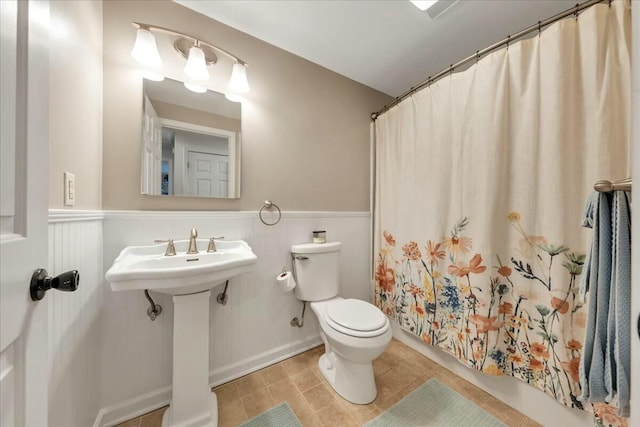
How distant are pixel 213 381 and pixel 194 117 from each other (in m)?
1.56

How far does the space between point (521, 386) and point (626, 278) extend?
0.93 metres

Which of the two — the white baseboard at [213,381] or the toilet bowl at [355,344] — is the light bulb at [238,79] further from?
the white baseboard at [213,381]

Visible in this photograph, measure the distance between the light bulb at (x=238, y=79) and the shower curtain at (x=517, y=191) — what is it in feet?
3.78

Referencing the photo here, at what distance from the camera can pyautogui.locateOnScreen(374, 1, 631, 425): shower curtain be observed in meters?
0.91

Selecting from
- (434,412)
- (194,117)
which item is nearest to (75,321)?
(194,117)

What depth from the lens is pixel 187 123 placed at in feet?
4.18

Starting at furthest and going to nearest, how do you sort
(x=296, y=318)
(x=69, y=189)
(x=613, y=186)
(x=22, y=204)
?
(x=296, y=318)
(x=69, y=189)
(x=613, y=186)
(x=22, y=204)

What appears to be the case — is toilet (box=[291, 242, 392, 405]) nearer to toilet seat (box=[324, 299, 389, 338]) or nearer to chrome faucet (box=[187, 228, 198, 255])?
toilet seat (box=[324, 299, 389, 338])

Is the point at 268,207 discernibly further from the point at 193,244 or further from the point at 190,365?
the point at 190,365

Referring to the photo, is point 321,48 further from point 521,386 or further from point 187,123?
point 521,386

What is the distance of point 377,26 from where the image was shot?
1.35 metres

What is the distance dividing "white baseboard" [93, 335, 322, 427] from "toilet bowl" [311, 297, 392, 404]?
0.32m

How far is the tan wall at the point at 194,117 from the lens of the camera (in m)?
1.21

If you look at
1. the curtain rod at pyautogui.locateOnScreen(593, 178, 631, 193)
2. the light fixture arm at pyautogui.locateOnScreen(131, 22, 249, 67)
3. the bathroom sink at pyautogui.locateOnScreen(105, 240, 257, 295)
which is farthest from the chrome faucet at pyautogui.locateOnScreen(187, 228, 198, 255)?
the curtain rod at pyautogui.locateOnScreen(593, 178, 631, 193)
